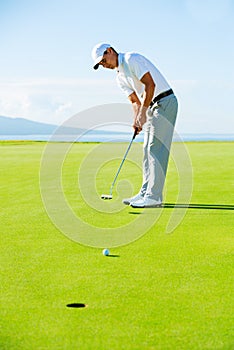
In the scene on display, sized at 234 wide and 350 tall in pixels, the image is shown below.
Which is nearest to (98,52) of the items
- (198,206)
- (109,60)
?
(109,60)

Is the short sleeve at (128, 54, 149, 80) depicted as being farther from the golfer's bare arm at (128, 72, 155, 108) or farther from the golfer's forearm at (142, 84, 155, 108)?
the golfer's forearm at (142, 84, 155, 108)

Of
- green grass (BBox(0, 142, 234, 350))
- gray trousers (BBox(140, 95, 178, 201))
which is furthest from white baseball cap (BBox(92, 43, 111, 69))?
green grass (BBox(0, 142, 234, 350))

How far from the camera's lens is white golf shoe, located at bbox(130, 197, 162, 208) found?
6457 mm

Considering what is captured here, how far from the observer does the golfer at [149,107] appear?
20.3 feet

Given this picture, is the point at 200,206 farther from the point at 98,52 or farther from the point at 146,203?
the point at 98,52

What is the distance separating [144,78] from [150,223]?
5.40ft

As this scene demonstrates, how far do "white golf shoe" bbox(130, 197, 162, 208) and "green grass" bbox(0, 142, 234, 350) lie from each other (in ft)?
1.48

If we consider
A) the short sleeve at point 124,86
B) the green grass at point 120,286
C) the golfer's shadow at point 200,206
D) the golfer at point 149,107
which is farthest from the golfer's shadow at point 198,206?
the short sleeve at point 124,86

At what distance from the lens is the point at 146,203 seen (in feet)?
21.3

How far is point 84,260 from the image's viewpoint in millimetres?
3971

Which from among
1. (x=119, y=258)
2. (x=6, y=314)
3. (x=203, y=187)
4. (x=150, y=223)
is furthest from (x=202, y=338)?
(x=203, y=187)

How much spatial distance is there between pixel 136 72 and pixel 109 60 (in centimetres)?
32

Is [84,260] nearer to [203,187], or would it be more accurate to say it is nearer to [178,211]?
[178,211]

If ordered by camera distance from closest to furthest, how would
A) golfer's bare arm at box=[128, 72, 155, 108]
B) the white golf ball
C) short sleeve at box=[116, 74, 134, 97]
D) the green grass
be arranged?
1. the green grass
2. the white golf ball
3. golfer's bare arm at box=[128, 72, 155, 108]
4. short sleeve at box=[116, 74, 134, 97]
